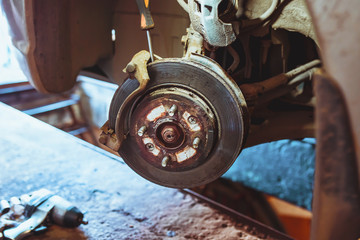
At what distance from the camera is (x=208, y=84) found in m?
0.73

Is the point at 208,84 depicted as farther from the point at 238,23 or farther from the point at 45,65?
the point at 45,65

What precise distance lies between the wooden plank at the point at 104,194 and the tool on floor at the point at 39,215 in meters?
0.03

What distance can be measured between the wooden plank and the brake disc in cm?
32

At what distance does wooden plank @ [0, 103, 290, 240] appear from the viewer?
3.26ft

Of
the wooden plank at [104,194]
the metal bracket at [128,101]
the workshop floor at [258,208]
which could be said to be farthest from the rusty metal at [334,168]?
the workshop floor at [258,208]

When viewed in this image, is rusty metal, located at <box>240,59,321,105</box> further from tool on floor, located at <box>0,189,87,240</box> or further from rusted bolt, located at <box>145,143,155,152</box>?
tool on floor, located at <box>0,189,87,240</box>

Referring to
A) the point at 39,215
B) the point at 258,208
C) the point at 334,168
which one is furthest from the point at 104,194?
the point at 258,208

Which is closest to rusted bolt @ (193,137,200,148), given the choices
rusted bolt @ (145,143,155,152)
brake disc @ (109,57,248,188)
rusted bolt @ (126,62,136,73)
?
brake disc @ (109,57,248,188)

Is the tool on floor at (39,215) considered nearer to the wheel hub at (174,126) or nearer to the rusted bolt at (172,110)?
the wheel hub at (174,126)

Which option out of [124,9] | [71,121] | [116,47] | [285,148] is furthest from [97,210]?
[71,121]

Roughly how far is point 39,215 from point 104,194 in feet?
0.81

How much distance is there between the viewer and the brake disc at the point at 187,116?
2.37ft

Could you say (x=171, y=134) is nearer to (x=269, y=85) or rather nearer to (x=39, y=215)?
(x=269, y=85)

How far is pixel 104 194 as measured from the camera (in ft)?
3.81
